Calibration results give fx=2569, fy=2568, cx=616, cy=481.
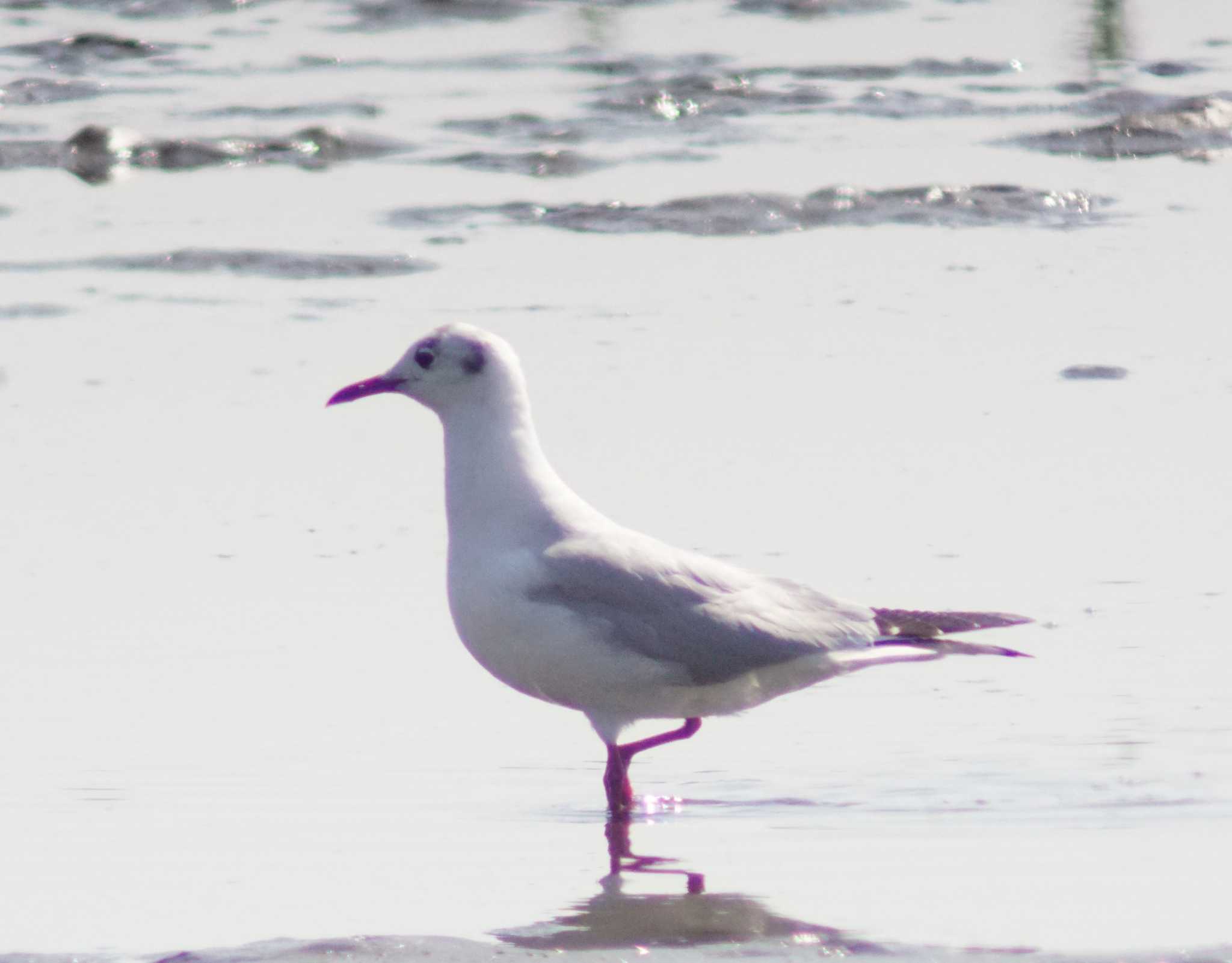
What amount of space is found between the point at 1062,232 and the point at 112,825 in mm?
5121

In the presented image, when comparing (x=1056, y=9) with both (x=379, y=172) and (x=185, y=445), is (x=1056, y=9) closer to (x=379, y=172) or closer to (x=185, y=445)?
(x=379, y=172)

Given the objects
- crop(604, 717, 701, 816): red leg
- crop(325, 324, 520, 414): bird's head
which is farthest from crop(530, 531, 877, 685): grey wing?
crop(325, 324, 520, 414): bird's head

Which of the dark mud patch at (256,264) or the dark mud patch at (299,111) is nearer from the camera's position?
the dark mud patch at (256,264)

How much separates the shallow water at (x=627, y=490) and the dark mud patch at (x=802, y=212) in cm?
2

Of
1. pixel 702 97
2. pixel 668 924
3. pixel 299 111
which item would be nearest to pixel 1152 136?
pixel 702 97

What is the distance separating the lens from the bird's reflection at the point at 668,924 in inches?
146

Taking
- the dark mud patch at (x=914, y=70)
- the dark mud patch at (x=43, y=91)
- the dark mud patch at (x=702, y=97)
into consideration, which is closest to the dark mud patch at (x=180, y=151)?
the dark mud patch at (x=43, y=91)

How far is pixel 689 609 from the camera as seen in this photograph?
470 cm

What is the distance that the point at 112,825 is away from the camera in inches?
166

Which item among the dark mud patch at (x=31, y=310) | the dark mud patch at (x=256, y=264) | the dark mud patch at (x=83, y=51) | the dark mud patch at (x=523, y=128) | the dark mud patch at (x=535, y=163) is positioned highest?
the dark mud patch at (x=83, y=51)

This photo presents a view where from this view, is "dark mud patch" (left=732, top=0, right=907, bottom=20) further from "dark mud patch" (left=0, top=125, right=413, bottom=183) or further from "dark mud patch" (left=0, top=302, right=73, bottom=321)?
"dark mud patch" (left=0, top=302, right=73, bottom=321)

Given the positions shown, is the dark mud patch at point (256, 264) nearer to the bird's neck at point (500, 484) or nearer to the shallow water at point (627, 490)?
the shallow water at point (627, 490)

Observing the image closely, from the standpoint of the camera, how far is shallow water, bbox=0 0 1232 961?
13.2 feet

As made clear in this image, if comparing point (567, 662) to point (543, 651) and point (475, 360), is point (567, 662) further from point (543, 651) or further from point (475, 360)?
point (475, 360)
